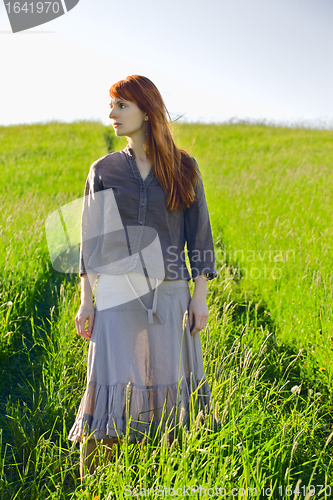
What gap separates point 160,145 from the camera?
183cm

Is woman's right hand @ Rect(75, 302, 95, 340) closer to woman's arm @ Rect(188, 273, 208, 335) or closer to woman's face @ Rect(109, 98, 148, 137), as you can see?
woman's arm @ Rect(188, 273, 208, 335)

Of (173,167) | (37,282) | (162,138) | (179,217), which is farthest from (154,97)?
(37,282)

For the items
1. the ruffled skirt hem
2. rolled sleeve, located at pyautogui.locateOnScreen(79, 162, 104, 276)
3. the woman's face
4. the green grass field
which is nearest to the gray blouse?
rolled sleeve, located at pyautogui.locateOnScreen(79, 162, 104, 276)

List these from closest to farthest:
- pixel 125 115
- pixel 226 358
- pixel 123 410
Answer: pixel 123 410 < pixel 125 115 < pixel 226 358

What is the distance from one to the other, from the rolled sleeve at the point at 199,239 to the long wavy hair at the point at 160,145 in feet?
0.16

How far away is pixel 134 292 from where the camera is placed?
1752 millimetres

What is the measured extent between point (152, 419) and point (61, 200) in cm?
630

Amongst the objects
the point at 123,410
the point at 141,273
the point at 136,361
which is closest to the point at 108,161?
the point at 141,273

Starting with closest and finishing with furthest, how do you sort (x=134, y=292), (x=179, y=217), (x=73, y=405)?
(x=134, y=292) < (x=179, y=217) < (x=73, y=405)

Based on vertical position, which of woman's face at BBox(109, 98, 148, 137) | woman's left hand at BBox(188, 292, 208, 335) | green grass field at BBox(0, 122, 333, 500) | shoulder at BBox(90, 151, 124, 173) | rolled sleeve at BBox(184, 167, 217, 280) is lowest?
green grass field at BBox(0, 122, 333, 500)

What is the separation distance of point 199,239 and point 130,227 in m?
0.36

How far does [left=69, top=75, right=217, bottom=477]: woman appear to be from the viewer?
170cm

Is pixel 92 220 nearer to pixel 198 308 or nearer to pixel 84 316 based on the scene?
pixel 84 316

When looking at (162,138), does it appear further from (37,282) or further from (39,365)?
(37,282)
